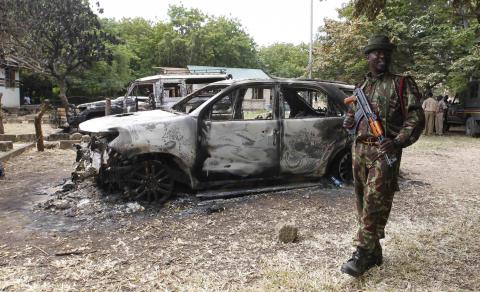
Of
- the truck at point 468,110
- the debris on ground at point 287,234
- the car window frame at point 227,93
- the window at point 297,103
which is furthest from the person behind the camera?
the truck at point 468,110

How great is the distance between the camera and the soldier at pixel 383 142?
10.4 ft

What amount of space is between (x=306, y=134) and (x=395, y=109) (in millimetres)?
2614

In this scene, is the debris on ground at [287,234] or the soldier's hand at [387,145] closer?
the soldier's hand at [387,145]

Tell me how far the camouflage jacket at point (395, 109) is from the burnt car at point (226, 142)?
2.18 meters

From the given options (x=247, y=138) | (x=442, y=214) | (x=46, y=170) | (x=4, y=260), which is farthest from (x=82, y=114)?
(x=442, y=214)

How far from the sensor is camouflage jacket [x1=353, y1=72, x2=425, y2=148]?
3141 millimetres

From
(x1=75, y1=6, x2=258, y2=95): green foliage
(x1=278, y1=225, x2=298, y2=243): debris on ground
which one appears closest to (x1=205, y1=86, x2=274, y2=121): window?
(x1=278, y1=225, x2=298, y2=243): debris on ground

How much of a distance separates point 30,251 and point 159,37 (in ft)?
134

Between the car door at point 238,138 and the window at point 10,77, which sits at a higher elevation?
the window at point 10,77

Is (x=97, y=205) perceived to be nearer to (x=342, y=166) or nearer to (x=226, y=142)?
(x=226, y=142)

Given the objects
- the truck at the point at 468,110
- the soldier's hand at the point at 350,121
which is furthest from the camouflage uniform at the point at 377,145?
the truck at the point at 468,110

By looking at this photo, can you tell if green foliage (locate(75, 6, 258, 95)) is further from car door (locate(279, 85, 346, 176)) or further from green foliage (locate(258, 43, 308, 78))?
car door (locate(279, 85, 346, 176))

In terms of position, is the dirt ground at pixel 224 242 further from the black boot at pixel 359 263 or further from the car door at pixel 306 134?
the car door at pixel 306 134

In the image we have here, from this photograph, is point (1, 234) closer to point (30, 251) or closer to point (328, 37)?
point (30, 251)
